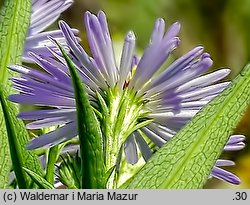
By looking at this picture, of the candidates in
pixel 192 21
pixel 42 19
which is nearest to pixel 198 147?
pixel 42 19

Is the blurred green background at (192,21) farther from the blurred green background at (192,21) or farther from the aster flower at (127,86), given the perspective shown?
the aster flower at (127,86)

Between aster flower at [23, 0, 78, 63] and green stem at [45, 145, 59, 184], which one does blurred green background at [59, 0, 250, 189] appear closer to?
aster flower at [23, 0, 78, 63]

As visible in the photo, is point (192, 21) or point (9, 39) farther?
point (192, 21)

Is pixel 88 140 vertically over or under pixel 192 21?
under

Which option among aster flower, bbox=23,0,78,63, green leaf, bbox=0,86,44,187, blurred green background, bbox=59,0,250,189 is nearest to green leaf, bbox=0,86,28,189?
green leaf, bbox=0,86,44,187

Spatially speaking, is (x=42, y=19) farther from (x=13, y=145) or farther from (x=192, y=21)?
(x=192, y=21)

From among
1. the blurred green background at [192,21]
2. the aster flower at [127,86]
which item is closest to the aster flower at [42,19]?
the aster flower at [127,86]
